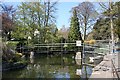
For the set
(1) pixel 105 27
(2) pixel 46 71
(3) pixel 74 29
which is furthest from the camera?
(3) pixel 74 29

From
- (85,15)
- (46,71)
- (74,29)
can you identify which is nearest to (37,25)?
(74,29)

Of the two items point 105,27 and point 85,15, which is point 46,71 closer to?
point 105,27

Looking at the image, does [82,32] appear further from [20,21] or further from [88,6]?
[20,21]

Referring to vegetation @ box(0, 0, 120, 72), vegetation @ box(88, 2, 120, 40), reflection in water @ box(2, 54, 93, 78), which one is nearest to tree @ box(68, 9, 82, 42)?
vegetation @ box(0, 0, 120, 72)

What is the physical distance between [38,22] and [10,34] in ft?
7.63

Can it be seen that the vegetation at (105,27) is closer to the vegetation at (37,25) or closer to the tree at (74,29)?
the vegetation at (37,25)

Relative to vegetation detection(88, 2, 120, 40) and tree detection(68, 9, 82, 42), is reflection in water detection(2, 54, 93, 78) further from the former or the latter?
tree detection(68, 9, 82, 42)

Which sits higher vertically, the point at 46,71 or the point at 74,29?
the point at 74,29

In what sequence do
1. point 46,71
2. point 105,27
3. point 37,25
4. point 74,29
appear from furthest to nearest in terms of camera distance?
point 74,29
point 37,25
point 105,27
point 46,71

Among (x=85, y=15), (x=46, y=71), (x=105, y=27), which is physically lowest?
(x=46, y=71)

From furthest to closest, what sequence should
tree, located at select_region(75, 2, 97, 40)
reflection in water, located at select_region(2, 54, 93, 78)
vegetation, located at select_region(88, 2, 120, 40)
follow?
tree, located at select_region(75, 2, 97, 40) → vegetation, located at select_region(88, 2, 120, 40) → reflection in water, located at select_region(2, 54, 93, 78)

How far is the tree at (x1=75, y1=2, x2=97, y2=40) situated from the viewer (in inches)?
776

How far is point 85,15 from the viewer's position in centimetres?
2028

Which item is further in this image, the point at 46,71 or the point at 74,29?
the point at 74,29
